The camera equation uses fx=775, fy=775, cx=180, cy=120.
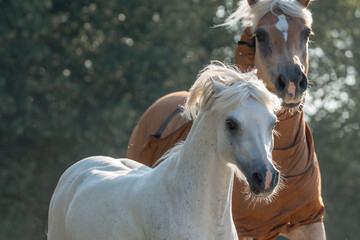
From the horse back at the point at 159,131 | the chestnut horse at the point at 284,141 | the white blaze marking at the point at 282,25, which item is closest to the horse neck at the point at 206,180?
the chestnut horse at the point at 284,141

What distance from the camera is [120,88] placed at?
17.6 meters

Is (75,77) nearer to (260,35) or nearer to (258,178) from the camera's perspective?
(260,35)

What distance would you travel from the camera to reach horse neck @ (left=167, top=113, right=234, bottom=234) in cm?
472

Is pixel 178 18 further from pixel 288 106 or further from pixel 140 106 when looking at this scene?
pixel 288 106

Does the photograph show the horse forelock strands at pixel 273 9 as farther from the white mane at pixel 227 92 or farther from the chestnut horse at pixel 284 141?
the white mane at pixel 227 92

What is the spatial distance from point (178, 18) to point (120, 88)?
86.8 inches

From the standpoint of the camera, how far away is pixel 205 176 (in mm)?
4781

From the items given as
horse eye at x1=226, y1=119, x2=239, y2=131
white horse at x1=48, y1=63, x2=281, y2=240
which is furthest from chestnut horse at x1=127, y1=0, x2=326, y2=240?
horse eye at x1=226, y1=119, x2=239, y2=131

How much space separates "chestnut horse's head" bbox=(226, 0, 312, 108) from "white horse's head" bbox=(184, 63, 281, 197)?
3.02 ft

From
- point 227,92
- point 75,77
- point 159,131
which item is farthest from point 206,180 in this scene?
point 75,77

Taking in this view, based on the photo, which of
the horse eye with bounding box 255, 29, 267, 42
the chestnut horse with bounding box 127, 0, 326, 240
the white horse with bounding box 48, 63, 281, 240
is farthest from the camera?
the horse eye with bounding box 255, 29, 267, 42

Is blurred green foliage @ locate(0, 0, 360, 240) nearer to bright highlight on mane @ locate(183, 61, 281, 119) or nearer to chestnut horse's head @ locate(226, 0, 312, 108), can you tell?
chestnut horse's head @ locate(226, 0, 312, 108)

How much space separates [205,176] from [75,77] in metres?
13.4

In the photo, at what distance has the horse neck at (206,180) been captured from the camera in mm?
4723
